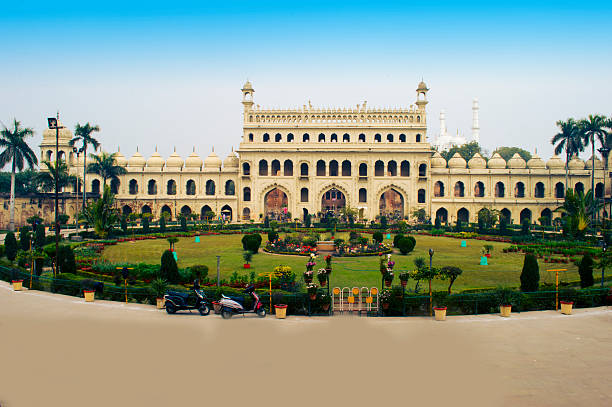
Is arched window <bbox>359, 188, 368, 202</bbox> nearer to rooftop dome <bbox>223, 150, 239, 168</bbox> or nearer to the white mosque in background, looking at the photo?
rooftop dome <bbox>223, 150, 239, 168</bbox>

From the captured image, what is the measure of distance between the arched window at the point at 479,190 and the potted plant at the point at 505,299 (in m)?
47.3

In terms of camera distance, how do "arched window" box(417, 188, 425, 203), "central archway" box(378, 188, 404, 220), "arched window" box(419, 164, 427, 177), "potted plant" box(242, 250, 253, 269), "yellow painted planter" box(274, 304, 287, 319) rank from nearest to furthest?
"yellow painted planter" box(274, 304, 287, 319), "potted plant" box(242, 250, 253, 269), "arched window" box(417, 188, 425, 203), "arched window" box(419, 164, 427, 177), "central archway" box(378, 188, 404, 220)

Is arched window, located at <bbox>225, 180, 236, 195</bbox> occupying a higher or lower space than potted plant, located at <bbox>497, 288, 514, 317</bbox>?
higher

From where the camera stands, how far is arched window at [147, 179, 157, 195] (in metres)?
63.2

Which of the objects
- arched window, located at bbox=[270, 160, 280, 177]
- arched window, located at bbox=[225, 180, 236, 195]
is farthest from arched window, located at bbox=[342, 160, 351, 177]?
arched window, located at bbox=[225, 180, 236, 195]

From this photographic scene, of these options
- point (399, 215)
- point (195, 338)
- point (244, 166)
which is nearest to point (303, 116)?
point (244, 166)

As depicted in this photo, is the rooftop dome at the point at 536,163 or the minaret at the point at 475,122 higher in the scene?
the minaret at the point at 475,122

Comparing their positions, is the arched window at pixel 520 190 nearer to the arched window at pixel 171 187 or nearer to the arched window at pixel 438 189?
the arched window at pixel 438 189

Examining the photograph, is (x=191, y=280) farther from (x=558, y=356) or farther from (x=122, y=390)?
(x=558, y=356)

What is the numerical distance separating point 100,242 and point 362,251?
20.1 meters

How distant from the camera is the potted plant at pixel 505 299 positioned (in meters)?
15.9

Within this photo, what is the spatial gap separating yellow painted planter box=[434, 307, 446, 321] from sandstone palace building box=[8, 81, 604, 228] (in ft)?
136

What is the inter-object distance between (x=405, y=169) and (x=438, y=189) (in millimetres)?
6734

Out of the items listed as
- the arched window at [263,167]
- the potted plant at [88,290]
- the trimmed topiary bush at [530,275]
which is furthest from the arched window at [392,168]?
the potted plant at [88,290]
